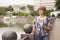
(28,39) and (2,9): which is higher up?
(28,39)

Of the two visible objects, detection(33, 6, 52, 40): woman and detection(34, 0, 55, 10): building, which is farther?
detection(34, 0, 55, 10): building

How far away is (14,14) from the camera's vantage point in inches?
785

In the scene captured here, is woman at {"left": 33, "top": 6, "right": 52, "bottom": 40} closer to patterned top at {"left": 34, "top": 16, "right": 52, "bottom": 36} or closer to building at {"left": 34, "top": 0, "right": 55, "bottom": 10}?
patterned top at {"left": 34, "top": 16, "right": 52, "bottom": 36}

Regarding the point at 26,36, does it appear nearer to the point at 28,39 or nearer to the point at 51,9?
the point at 28,39

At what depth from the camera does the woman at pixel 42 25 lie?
2.73m

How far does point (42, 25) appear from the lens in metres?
2.73

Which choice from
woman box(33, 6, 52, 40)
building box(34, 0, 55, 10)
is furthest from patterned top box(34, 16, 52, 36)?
building box(34, 0, 55, 10)

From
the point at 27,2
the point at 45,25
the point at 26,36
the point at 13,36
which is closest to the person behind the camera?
the point at 45,25

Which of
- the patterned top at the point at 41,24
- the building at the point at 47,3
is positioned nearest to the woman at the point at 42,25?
the patterned top at the point at 41,24

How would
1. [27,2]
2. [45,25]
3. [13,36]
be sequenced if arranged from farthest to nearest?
[27,2]
[13,36]
[45,25]

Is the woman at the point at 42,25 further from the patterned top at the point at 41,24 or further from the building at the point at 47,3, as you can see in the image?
the building at the point at 47,3

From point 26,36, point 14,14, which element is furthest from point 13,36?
point 14,14

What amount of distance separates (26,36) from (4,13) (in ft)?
54.0

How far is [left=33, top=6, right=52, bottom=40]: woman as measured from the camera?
2.73 m
